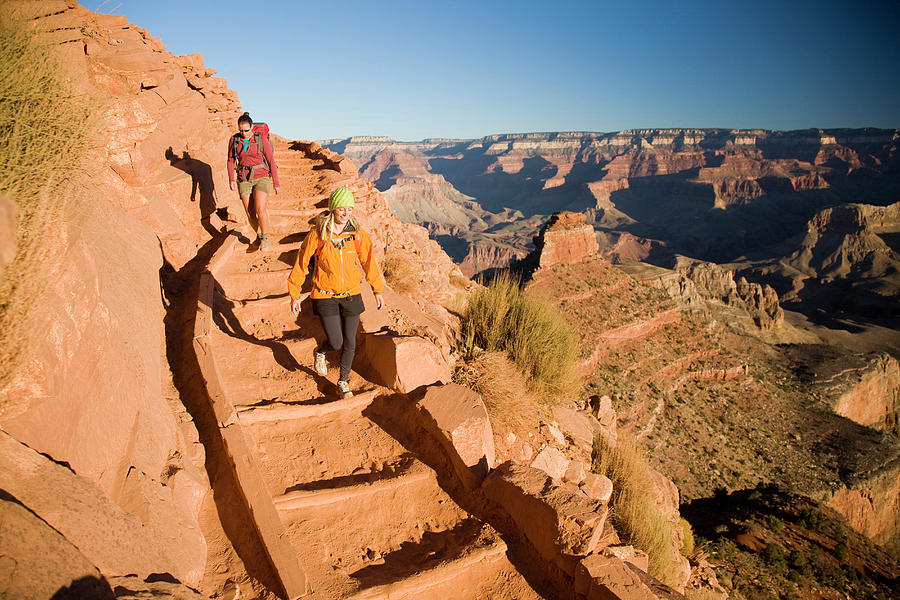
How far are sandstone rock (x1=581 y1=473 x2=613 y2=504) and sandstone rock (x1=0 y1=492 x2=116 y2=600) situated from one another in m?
3.97

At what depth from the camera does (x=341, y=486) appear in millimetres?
3527

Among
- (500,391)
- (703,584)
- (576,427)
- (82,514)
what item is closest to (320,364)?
(500,391)

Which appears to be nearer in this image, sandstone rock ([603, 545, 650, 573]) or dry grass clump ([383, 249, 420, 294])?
sandstone rock ([603, 545, 650, 573])

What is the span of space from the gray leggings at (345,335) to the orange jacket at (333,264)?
10.2 inches

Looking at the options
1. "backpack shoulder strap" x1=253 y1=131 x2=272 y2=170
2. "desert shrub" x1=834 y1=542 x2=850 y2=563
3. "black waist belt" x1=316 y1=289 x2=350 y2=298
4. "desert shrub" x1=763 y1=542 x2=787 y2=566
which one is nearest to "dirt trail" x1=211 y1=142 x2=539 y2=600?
"black waist belt" x1=316 y1=289 x2=350 y2=298

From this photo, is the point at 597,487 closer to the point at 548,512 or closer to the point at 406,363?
the point at 548,512

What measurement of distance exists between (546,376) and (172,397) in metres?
4.16

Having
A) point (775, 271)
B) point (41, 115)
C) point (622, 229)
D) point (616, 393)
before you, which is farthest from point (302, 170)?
point (622, 229)

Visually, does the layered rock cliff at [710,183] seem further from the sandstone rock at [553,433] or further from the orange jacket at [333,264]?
the orange jacket at [333,264]

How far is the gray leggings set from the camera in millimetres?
4285

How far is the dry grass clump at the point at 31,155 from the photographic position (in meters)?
2.42

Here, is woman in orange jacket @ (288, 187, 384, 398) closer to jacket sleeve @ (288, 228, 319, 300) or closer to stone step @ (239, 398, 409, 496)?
jacket sleeve @ (288, 228, 319, 300)

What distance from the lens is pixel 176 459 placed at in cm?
341

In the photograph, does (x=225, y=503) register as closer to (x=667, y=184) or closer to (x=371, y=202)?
(x=371, y=202)
